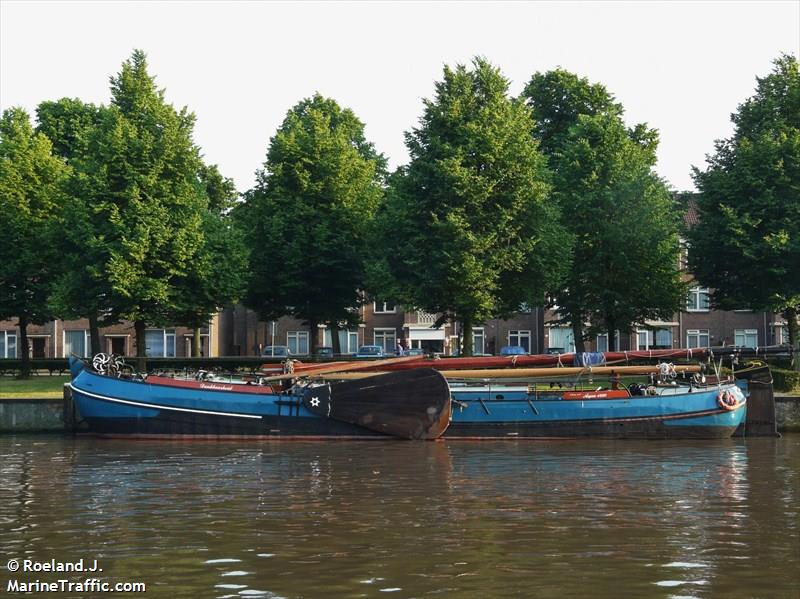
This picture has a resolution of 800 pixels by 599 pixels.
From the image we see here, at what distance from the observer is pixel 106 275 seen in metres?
58.8

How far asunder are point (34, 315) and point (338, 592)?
52811 mm

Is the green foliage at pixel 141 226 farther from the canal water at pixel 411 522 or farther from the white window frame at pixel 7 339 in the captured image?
the white window frame at pixel 7 339

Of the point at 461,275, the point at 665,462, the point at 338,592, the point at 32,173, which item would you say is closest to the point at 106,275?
the point at 32,173

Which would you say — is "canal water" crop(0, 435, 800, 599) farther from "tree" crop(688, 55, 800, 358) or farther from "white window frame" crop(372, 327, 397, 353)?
"white window frame" crop(372, 327, 397, 353)

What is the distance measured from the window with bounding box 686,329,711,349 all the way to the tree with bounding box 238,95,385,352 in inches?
1483

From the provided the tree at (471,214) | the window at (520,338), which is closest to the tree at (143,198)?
the tree at (471,214)

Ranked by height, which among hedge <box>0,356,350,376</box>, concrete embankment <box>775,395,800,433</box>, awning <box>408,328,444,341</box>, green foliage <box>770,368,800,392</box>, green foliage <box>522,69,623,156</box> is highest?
green foliage <box>522,69,623,156</box>

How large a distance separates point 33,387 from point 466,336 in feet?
72.6

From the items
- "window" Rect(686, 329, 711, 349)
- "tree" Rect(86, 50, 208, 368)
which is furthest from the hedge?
"window" Rect(686, 329, 711, 349)

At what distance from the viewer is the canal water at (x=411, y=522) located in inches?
748

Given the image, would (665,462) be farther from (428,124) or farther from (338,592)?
(428,124)

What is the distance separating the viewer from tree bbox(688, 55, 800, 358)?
2424 inches

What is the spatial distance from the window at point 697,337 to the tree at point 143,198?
5021cm

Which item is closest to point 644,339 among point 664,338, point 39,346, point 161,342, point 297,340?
point 664,338
